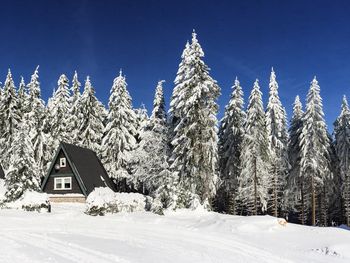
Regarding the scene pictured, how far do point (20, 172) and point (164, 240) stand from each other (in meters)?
19.3

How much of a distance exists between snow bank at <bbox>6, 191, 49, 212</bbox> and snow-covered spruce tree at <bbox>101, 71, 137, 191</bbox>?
17.1 meters

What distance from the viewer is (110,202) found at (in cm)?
2739

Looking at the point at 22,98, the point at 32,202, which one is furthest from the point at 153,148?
the point at 22,98

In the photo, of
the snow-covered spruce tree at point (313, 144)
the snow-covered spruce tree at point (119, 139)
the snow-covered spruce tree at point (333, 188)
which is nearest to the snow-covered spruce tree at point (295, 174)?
the snow-covered spruce tree at point (313, 144)

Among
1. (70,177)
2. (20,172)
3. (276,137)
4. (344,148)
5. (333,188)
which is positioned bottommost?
(333,188)

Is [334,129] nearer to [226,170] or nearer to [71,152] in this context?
[226,170]

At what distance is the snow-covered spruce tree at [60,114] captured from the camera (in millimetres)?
50969

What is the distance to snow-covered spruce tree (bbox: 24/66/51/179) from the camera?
49031mm

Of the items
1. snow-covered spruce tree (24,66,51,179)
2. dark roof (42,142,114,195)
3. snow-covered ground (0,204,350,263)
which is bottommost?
snow-covered ground (0,204,350,263)

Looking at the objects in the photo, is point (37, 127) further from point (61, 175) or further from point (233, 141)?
point (233, 141)

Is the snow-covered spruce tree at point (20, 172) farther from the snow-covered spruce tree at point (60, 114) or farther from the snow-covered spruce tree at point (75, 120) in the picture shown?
the snow-covered spruce tree at point (75, 120)

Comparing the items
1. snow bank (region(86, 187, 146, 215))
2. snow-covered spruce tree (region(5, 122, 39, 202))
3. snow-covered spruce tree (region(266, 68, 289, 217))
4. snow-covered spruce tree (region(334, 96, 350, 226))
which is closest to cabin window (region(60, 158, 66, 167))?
snow-covered spruce tree (region(5, 122, 39, 202))

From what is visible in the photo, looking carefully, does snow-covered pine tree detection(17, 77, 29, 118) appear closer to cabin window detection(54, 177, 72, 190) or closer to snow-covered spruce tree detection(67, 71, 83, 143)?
snow-covered spruce tree detection(67, 71, 83, 143)

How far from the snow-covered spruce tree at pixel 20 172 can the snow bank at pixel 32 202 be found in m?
1.62
